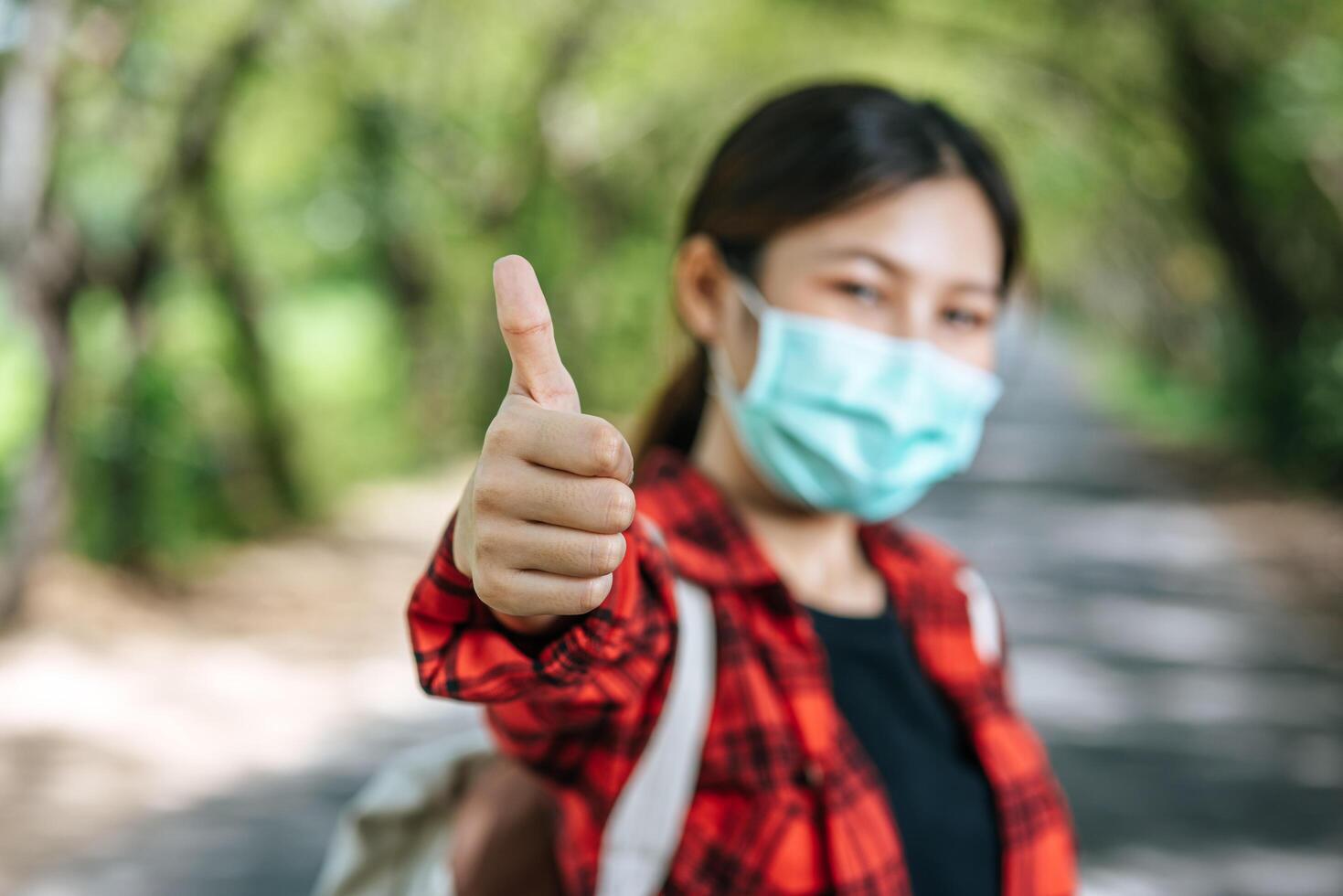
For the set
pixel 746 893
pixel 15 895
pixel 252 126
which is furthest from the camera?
pixel 252 126

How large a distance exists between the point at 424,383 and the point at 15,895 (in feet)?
30.1

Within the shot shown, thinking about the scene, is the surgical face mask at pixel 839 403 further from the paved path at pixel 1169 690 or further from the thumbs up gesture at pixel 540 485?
the paved path at pixel 1169 690

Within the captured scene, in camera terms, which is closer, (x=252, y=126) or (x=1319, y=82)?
(x=1319, y=82)

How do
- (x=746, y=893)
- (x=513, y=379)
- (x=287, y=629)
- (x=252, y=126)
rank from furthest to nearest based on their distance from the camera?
(x=252, y=126) < (x=287, y=629) < (x=746, y=893) < (x=513, y=379)

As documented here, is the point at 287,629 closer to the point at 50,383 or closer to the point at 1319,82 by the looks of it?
the point at 50,383

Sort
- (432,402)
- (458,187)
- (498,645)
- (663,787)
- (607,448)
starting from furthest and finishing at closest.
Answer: (432,402) < (458,187) < (663,787) < (498,645) < (607,448)

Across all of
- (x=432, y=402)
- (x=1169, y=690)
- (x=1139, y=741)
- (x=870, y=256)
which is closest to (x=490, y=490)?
(x=870, y=256)

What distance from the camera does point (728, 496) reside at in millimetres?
1919

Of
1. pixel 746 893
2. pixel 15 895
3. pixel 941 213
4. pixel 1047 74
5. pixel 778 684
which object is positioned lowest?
pixel 15 895

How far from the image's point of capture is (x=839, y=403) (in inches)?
72.4

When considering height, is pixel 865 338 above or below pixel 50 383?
below

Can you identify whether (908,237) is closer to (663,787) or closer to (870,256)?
(870,256)

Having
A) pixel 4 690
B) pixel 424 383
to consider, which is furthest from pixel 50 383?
pixel 424 383

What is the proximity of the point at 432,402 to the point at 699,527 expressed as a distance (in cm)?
1155
